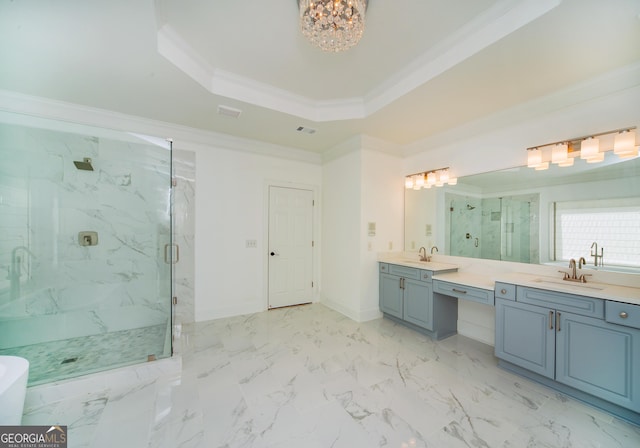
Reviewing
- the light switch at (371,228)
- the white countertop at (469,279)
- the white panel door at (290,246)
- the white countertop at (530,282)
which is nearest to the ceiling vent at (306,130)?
the white panel door at (290,246)

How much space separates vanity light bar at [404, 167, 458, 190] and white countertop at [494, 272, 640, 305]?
143cm

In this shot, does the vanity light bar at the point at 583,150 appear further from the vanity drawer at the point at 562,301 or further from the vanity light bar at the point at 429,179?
the vanity drawer at the point at 562,301

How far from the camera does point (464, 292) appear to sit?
263cm

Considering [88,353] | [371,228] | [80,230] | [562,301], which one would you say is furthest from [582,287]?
[80,230]

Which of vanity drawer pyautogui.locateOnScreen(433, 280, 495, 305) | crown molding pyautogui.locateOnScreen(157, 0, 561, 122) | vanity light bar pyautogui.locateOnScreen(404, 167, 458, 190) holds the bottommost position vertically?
vanity drawer pyautogui.locateOnScreen(433, 280, 495, 305)

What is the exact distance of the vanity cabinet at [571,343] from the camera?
1.69 meters

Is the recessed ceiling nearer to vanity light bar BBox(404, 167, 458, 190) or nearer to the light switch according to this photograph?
vanity light bar BBox(404, 167, 458, 190)

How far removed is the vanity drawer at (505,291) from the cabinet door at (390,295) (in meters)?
1.17

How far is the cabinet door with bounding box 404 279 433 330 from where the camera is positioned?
2.93 meters

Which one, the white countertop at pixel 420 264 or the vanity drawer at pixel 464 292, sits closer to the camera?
the vanity drawer at pixel 464 292

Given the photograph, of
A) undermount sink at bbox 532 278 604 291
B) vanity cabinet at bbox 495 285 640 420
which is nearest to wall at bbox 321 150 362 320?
vanity cabinet at bbox 495 285 640 420

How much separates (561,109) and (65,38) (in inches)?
167

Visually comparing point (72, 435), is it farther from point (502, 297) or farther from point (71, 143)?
point (502, 297)

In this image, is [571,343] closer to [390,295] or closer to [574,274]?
[574,274]
